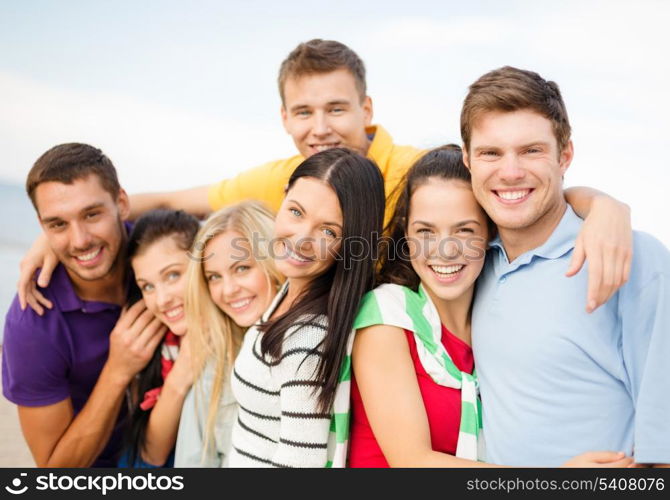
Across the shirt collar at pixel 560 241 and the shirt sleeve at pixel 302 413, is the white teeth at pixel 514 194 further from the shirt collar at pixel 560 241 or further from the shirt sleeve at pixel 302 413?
the shirt sleeve at pixel 302 413

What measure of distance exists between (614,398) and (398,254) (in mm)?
1088

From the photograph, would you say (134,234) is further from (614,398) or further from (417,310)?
(614,398)

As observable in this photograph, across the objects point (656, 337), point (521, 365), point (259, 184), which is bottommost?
point (521, 365)

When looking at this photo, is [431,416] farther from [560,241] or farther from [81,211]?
[81,211]

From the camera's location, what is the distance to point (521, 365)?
8.29 feet

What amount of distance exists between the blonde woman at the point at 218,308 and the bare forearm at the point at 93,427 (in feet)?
1.73

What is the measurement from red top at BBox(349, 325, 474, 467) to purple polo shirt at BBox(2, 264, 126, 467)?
1.89m

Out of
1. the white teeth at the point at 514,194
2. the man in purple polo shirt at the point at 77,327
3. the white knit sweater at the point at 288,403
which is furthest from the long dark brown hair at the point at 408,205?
the man in purple polo shirt at the point at 77,327

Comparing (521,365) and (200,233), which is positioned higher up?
(200,233)

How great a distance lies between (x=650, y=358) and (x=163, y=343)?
103 inches

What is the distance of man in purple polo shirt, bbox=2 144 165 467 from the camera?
3.60 meters

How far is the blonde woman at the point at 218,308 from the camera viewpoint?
10.8 feet

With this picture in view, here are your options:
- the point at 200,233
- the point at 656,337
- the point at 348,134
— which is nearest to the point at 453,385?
the point at 656,337

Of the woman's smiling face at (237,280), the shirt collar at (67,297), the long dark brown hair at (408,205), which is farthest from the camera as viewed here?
the shirt collar at (67,297)
